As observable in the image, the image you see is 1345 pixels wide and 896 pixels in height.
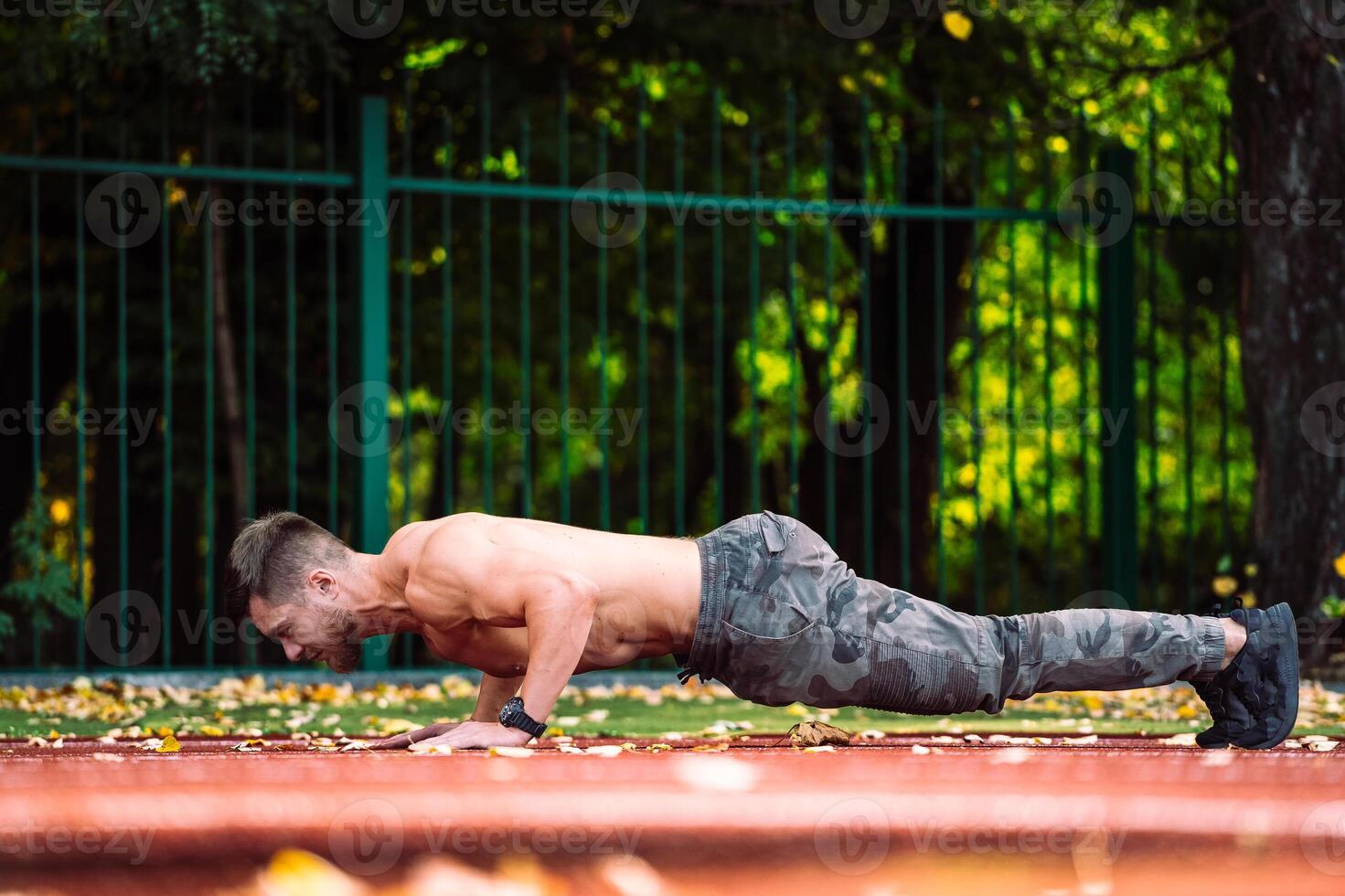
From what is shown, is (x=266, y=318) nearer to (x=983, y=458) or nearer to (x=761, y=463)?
(x=761, y=463)

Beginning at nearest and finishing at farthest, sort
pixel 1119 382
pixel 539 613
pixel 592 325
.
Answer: pixel 539 613 → pixel 1119 382 → pixel 592 325

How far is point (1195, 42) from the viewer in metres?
9.97

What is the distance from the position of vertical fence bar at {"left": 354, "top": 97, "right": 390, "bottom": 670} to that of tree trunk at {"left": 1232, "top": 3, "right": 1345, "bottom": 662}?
3909 millimetres

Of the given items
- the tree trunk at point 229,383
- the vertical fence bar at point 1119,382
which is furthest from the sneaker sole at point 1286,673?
the tree trunk at point 229,383

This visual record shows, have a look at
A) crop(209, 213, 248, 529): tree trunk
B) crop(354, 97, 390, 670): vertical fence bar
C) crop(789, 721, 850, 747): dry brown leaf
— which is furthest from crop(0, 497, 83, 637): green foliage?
crop(789, 721, 850, 747): dry brown leaf

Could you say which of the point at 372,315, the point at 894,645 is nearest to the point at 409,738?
the point at 894,645

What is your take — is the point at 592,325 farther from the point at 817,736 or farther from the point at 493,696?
the point at 817,736

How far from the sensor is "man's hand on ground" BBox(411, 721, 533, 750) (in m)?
2.98

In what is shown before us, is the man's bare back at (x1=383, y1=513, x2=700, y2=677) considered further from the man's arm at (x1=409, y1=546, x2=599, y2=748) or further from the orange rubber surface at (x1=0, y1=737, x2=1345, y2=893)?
the orange rubber surface at (x1=0, y1=737, x2=1345, y2=893)

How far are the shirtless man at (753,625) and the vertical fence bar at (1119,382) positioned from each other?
4.18 m

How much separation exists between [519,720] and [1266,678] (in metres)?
1.60

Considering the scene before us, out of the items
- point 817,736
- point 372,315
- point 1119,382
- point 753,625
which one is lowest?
point 817,736

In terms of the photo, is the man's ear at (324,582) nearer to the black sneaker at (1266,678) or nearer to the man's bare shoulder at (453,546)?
the man's bare shoulder at (453,546)

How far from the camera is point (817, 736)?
3.26 meters
